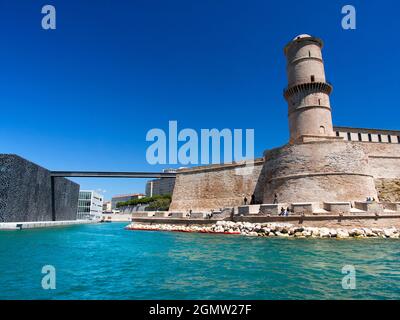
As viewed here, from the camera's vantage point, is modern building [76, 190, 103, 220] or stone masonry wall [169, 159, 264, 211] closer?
stone masonry wall [169, 159, 264, 211]

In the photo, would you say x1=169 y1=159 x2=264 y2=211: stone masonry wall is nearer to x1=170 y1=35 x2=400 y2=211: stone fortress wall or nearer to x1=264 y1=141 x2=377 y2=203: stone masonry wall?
x1=170 y1=35 x2=400 y2=211: stone fortress wall

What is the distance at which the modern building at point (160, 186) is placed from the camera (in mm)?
95675

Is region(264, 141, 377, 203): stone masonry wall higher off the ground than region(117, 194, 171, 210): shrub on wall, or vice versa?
region(264, 141, 377, 203): stone masonry wall

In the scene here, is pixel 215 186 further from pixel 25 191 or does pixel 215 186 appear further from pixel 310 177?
pixel 25 191

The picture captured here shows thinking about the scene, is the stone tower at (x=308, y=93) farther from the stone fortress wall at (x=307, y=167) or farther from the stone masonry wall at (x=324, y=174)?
the stone masonry wall at (x=324, y=174)

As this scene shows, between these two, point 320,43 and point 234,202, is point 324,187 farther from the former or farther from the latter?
point 320,43

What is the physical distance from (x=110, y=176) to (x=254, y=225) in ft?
138

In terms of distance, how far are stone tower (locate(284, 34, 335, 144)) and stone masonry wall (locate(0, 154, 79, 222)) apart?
28000 millimetres

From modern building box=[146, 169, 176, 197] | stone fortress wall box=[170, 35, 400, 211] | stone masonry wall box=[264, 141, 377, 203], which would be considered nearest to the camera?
stone masonry wall box=[264, 141, 377, 203]

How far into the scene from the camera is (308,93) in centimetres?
2734

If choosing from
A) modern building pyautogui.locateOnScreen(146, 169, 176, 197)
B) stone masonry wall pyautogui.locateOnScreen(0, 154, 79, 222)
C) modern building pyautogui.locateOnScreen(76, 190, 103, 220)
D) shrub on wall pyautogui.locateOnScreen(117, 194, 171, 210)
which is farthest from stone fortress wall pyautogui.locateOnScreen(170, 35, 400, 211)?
modern building pyautogui.locateOnScreen(146, 169, 176, 197)

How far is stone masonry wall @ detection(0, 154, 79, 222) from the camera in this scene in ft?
87.2

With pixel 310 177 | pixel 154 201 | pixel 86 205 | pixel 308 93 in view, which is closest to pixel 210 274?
pixel 310 177

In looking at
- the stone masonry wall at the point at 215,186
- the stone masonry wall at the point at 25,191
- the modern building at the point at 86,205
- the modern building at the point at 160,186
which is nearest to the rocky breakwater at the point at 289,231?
the stone masonry wall at the point at 215,186
